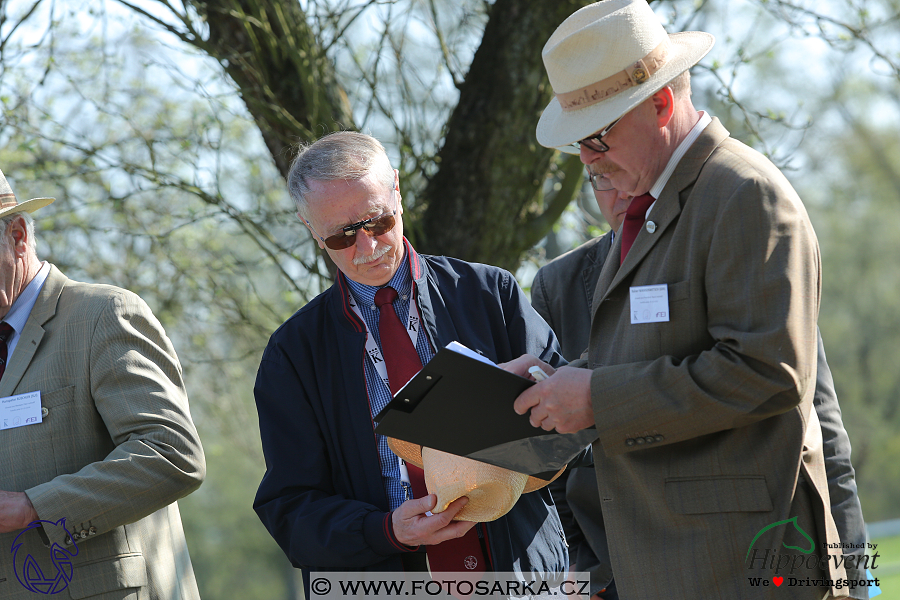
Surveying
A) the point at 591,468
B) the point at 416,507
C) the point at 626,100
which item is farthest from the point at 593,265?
the point at 416,507

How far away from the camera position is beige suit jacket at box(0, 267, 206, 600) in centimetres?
245

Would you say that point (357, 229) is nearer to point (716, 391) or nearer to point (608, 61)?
point (608, 61)

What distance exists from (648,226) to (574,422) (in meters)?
0.50

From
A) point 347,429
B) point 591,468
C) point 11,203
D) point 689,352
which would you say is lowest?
point 591,468

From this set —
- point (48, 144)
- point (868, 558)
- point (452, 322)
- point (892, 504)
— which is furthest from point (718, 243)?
point (892, 504)

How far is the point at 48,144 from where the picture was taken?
6469mm

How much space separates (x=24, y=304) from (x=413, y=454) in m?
1.46

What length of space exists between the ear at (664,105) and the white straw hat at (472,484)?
94 cm

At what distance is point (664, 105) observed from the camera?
1971mm

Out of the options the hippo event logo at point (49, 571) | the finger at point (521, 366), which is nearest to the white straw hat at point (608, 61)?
the finger at point (521, 366)

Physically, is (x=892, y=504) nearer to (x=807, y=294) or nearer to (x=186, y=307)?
(x=186, y=307)

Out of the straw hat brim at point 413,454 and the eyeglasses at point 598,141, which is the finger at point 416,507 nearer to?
the straw hat brim at point 413,454

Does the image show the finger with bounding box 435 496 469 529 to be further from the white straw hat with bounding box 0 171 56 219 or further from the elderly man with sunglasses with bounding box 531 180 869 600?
the white straw hat with bounding box 0 171 56 219

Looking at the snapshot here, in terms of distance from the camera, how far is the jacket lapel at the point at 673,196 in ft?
6.35
